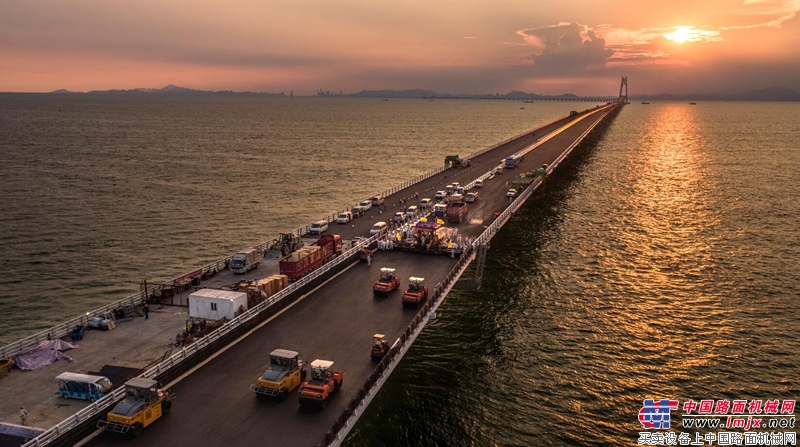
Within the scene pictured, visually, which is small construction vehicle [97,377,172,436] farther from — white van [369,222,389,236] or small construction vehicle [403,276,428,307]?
white van [369,222,389,236]

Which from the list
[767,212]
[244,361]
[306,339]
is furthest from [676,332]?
[767,212]

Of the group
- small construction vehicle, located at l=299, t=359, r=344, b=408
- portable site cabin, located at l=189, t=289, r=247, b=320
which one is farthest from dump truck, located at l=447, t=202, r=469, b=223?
small construction vehicle, located at l=299, t=359, r=344, b=408

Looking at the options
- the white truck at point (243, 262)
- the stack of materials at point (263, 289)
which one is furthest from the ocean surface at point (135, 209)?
the stack of materials at point (263, 289)

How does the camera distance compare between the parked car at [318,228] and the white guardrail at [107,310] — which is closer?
the white guardrail at [107,310]

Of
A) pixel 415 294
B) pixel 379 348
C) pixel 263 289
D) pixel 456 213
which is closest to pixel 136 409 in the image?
pixel 379 348

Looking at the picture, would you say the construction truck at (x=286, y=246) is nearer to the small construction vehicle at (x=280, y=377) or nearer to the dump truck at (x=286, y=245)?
the dump truck at (x=286, y=245)

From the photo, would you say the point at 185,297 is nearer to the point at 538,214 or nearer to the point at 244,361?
A: the point at 244,361
